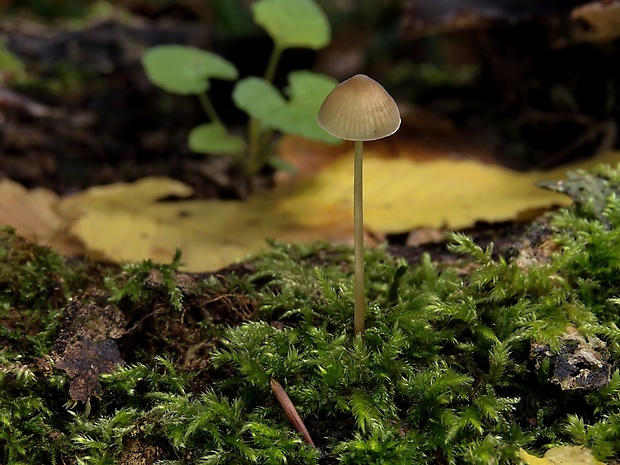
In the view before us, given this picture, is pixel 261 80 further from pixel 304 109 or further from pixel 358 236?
pixel 358 236

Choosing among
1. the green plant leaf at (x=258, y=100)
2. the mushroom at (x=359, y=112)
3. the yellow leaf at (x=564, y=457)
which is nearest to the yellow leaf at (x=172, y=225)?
the green plant leaf at (x=258, y=100)

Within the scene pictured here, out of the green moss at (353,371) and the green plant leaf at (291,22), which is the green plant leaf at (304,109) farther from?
the green moss at (353,371)

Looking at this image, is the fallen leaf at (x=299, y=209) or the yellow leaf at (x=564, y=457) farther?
the fallen leaf at (x=299, y=209)

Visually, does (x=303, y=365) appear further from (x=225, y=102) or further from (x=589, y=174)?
(x=225, y=102)

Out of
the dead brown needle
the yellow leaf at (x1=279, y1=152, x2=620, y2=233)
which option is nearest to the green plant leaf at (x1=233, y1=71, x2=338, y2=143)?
the yellow leaf at (x1=279, y1=152, x2=620, y2=233)

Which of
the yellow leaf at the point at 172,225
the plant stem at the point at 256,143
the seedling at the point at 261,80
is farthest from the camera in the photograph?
the plant stem at the point at 256,143

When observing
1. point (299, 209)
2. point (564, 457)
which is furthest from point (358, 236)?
point (299, 209)

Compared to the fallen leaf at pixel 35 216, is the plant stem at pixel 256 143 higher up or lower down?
higher up
